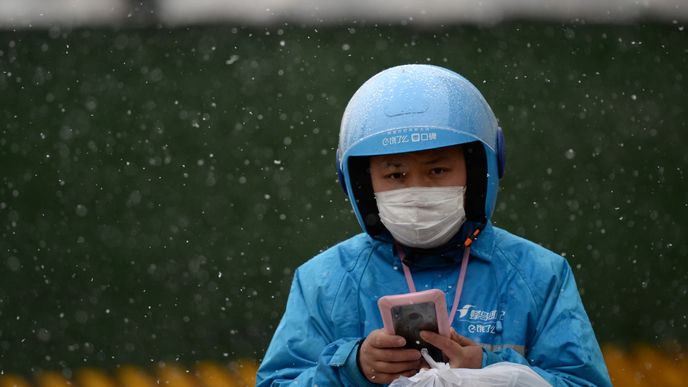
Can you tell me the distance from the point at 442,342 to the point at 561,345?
1.16 ft

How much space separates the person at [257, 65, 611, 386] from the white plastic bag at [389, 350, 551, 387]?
6 centimetres

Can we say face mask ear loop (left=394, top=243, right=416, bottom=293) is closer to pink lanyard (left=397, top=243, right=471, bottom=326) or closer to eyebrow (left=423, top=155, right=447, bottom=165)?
pink lanyard (left=397, top=243, right=471, bottom=326)

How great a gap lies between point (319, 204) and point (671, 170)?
2.21m

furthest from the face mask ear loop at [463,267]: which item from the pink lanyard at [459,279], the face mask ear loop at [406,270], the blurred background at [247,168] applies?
the blurred background at [247,168]

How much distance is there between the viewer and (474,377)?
234 cm

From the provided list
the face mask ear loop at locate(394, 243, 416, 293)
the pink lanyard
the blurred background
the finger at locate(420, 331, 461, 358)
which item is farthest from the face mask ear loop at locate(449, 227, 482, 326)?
the blurred background

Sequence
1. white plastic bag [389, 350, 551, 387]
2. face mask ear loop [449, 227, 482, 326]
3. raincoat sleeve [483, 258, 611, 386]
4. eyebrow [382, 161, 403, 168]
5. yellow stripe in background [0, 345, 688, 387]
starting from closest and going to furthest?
1. white plastic bag [389, 350, 551, 387]
2. raincoat sleeve [483, 258, 611, 386]
3. face mask ear loop [449, 227, 482, 326]
4. eyebrow [382, 161, 403, 168]
5. yellow stripe in background [0, 345, 688, 387]

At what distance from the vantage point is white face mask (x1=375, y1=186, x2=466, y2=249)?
2625 millimetres

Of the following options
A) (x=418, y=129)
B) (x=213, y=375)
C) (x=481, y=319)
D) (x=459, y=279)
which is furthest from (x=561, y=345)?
(x=213, y=375)

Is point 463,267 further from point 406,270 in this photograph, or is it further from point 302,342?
point 302,342

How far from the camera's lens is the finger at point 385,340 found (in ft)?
7.65

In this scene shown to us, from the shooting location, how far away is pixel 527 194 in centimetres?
652

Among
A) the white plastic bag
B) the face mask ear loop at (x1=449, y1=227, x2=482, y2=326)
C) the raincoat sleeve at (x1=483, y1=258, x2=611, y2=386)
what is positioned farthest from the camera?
the face mask ear loop at (x1=449, y1=227, x2=482, y2=326)

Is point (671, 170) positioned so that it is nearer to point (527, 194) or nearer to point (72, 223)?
point (527, 194)
